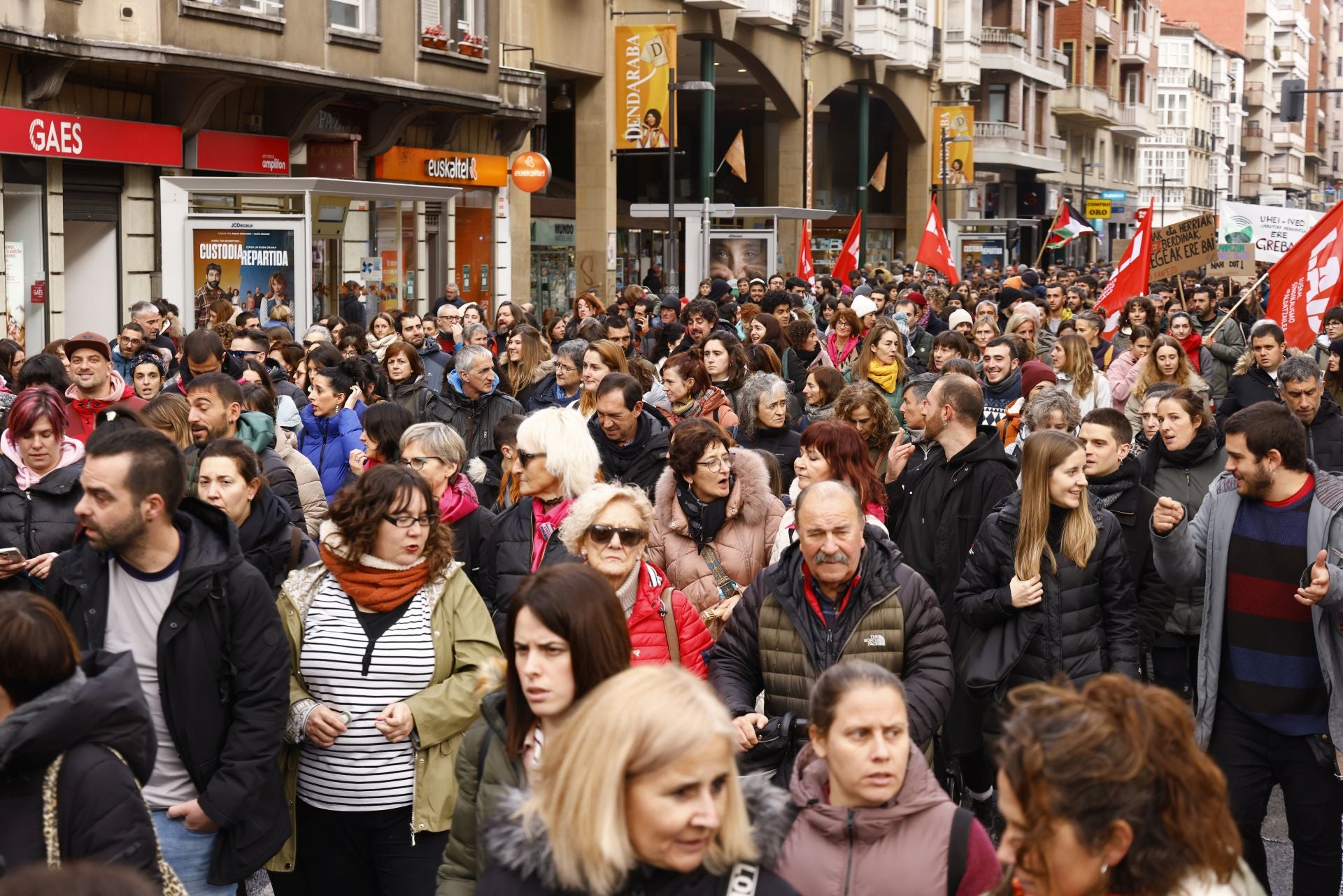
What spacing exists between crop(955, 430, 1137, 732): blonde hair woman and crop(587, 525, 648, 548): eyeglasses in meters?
1.44

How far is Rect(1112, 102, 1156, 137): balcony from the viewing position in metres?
75.7

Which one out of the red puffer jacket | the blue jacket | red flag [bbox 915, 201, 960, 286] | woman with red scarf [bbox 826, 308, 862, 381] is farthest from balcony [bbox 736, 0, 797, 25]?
the red puffer jacket

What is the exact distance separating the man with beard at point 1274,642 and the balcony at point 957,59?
47337 mm

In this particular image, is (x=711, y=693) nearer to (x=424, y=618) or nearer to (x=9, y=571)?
(x=424, y=618)

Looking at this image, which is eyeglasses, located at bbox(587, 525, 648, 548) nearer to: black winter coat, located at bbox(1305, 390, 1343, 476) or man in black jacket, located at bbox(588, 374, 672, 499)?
man in black jacket, located at bbox(588, 374, 672, 499)

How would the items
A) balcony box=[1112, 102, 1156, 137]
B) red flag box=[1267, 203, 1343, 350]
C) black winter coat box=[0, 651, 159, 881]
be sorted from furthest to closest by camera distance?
balcony box=[1112, 102, 1156, 137], red flag box=[1267, 203, 1343, 350], black winter coat box=[0, 651, 159, 881]

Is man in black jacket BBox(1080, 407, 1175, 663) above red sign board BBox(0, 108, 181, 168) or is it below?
below

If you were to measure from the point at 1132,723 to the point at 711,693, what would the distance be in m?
0.72

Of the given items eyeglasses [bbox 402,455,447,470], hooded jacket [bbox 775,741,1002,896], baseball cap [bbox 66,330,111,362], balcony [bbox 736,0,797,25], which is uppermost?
balcony [bbox 736,0,797,25]

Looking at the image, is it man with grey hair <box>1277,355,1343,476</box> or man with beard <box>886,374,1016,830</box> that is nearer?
man with beard <box>886,374,1016,830</box>

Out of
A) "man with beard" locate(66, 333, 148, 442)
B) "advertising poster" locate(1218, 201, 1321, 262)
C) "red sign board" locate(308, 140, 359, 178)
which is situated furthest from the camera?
"red sign board" locate(308, 140, 359, 178)

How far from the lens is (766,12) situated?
36469mm

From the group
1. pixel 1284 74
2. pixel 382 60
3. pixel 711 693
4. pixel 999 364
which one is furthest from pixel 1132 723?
pixel 1284 74

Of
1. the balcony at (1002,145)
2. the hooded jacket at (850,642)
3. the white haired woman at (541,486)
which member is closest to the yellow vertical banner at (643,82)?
the white haired woman at (541,486)
